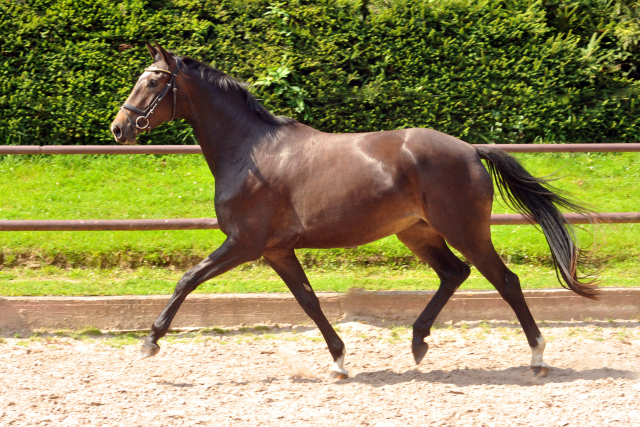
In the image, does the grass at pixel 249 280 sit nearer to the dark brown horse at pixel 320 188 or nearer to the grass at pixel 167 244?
the grass at pixel 167 244

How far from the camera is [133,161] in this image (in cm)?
793

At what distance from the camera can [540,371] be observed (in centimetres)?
428

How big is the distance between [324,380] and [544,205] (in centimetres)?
191

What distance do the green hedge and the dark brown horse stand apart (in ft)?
11.1

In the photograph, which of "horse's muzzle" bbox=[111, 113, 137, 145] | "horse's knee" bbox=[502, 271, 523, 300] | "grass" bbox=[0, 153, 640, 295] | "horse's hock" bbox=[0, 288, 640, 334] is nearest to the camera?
"horse's muzzle" bbox=[111, 113, 137, 145]

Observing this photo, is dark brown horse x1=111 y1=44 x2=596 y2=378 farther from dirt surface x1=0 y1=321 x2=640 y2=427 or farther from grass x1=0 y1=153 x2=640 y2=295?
grass x1=0 y1=153 x2=640 y2=295

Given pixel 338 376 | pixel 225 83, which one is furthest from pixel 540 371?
pixel 225 83

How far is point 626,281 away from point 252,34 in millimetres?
5027

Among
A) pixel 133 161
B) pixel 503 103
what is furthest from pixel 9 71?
pixel 503 103

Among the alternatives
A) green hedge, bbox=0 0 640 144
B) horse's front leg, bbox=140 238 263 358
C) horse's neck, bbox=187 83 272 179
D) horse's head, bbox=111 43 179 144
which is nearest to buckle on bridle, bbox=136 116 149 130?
horse's head, bbox=111 43 179 144

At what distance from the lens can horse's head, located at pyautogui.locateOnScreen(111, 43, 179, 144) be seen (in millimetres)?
4242

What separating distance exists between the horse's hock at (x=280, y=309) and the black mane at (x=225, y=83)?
1468 millimetres

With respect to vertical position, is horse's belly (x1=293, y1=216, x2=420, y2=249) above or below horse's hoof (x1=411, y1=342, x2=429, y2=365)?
above

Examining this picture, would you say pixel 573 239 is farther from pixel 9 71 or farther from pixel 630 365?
pixel 9 71
